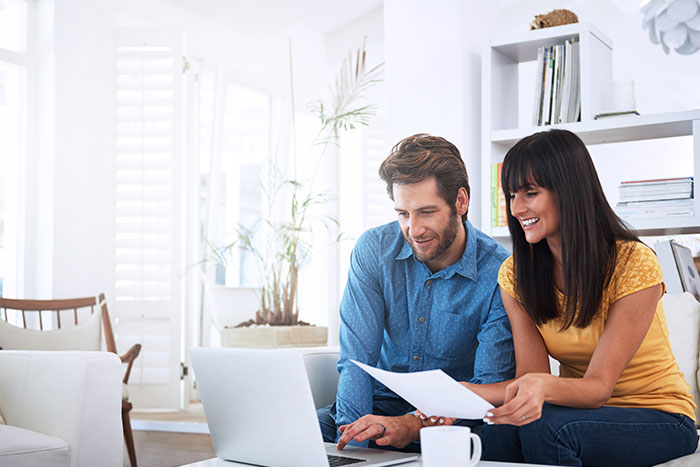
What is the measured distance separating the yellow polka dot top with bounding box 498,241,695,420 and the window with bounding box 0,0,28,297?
3.45 meters

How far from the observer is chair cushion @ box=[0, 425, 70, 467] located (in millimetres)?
1851

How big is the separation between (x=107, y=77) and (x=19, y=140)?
0.65 m

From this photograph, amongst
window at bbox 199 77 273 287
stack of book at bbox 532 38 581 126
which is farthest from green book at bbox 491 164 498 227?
window at bbox 199 77 273 287

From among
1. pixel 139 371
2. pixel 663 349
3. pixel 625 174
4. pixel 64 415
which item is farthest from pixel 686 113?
pixel 625 174

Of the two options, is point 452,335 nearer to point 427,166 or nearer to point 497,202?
point 427,166

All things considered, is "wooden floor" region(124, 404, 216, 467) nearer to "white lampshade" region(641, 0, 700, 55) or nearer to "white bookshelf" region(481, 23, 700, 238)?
"white bookshelf" region(481, 23, 700, 238)

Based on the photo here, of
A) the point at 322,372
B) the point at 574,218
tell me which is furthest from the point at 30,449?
the point at 574,218

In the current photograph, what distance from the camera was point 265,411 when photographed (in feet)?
4.46

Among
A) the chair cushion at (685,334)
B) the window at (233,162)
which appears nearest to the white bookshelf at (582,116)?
the chair cushion at (685,334)

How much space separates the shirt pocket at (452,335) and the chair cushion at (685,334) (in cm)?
60

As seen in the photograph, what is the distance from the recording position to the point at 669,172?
19.5 feet

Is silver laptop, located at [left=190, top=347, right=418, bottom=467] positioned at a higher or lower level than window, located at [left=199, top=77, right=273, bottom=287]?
lower

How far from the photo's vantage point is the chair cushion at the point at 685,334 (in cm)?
202

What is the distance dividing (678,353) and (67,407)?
1686 mm
